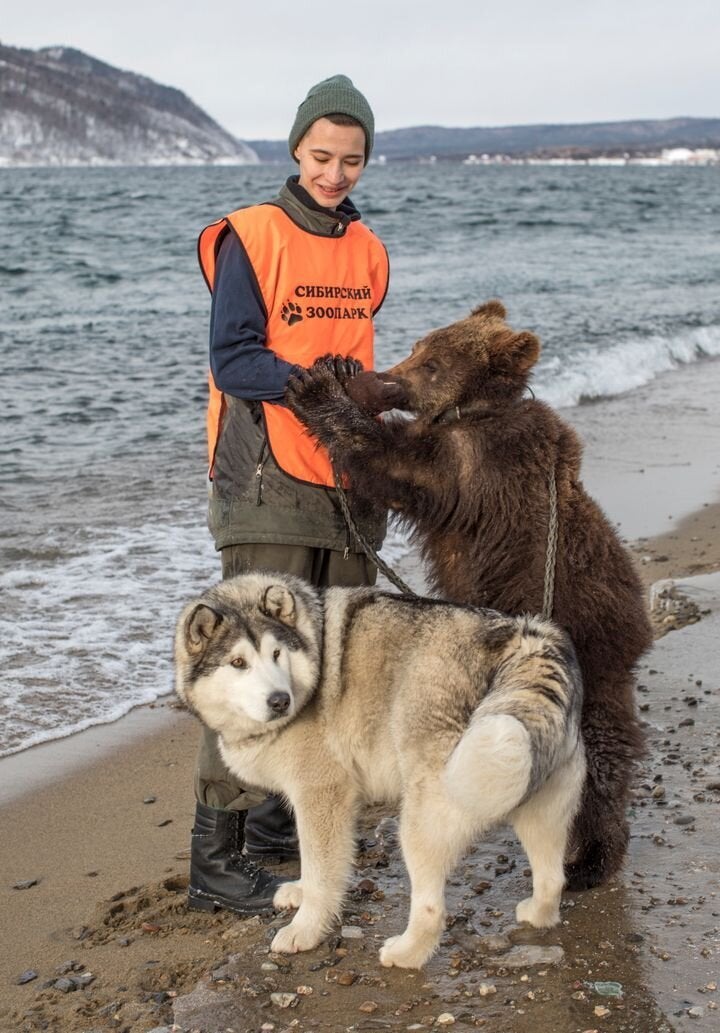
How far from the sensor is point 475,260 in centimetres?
3095

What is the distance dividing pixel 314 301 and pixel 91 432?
933 centimetres

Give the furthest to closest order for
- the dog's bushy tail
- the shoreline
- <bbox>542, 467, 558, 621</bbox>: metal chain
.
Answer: the shoreline < <bbox>542, 467, 558, 621</bbox>: metal chain < the dog's bushy tail

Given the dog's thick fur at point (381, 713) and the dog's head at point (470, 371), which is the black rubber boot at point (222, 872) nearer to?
the dog's thick fur at point (381, 713)

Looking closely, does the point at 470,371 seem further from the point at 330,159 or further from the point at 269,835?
the point at 269,835

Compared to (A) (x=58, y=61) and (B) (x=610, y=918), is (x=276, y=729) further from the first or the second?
(A) (x=58, y=61)

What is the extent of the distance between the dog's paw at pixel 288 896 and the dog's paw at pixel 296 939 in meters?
0.28

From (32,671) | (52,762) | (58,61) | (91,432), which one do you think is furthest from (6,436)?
(58,61)

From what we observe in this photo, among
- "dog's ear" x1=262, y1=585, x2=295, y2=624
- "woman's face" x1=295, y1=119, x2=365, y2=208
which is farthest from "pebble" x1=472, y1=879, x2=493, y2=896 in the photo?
"woman's face" x1=295, y1=119, x2=365, y2=208

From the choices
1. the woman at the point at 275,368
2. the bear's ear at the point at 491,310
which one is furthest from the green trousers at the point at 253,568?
the bear's ear at the point at 491,310

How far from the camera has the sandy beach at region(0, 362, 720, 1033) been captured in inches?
142

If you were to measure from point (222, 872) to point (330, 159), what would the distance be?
8.90 feet

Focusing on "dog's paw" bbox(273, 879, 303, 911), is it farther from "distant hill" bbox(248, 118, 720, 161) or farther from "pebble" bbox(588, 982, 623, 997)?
"distant hill" bbox(248, 118, 720, 161)

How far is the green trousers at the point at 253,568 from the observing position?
448cm

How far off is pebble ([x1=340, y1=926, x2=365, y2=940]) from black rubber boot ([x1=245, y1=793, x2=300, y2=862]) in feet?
2.81
